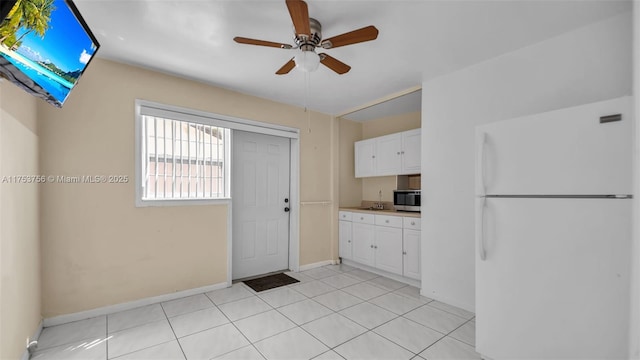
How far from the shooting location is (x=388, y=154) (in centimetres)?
430

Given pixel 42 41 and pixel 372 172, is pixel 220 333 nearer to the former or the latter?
pixel 42 41

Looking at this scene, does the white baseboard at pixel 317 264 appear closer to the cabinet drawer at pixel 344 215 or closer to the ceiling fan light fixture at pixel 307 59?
the cabinet drawer at pixel 344 215

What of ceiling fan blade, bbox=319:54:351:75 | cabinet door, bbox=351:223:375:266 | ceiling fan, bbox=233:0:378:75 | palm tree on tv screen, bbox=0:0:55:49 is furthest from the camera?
cabinet door, bbox=351:223:375:266

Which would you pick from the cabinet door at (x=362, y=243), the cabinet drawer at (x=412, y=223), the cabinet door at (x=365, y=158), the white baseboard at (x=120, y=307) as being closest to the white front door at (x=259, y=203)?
the white baseboard at (x=120, y=307)

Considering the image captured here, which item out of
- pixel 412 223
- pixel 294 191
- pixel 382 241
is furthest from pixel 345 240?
pixel 412 223

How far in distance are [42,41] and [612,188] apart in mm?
2898

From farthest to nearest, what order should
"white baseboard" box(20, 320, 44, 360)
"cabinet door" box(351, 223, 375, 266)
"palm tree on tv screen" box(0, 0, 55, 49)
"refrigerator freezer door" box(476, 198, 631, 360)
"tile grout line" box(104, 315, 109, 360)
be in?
"cabinet door" box(351, 223, 375, 266), "tile grout line" box(104, 315, 109, 360), "white baseboard" box(20, 320, 44, 360), "refrigerator freezer door" box(476, 198, 631, 360), "palm tree on tv screen" box(0, 0, 55, 49)

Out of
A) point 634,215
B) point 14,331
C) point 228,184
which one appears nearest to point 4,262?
point 14,331

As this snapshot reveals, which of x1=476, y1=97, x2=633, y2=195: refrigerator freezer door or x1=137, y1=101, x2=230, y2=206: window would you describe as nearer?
x1=476, y1=97, x2=633, y2=195: refrigerator freezer door

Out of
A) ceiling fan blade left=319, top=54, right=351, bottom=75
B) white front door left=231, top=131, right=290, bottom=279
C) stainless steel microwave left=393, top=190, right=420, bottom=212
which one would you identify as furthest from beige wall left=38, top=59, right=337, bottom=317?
stainless steel microwave left=393, top=190, right=420, bottom=212

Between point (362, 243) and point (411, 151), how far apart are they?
5.13ft

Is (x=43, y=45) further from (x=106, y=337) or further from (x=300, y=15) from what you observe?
(x=106, y=337)

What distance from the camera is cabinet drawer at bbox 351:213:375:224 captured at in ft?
13.5

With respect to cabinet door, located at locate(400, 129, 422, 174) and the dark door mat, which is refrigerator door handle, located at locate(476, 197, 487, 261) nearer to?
cabinet door, located at locate(400, 129, 422, 174)
